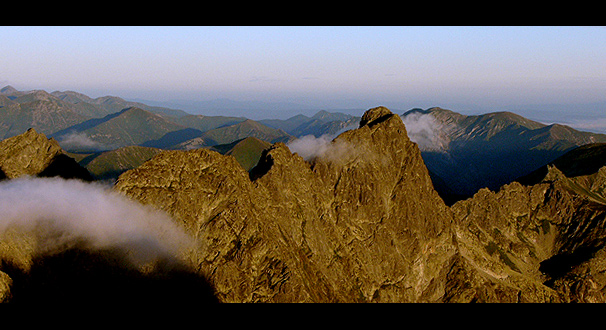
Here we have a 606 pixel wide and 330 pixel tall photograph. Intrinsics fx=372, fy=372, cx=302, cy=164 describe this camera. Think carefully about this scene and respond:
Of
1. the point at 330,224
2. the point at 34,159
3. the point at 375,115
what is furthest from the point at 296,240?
the point at 34,159

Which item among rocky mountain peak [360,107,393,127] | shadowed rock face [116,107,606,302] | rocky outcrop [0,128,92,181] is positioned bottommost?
shadowed rock face [116,107,606,302]

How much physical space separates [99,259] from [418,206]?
Result: 135326 millimetres

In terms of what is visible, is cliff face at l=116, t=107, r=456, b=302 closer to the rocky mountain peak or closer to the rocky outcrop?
the rocky mountain peak

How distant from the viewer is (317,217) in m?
145

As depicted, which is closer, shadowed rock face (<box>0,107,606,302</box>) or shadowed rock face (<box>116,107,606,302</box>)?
shadowed rock face (<box>0,107,606,302</box>)

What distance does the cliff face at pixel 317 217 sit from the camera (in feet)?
311

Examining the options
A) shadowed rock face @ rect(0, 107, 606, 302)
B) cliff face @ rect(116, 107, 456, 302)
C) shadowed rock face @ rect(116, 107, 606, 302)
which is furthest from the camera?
shadowed rock face @ rect(116, 107, 606, 302)

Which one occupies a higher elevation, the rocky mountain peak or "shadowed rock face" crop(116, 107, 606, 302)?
the rocky mountain peak

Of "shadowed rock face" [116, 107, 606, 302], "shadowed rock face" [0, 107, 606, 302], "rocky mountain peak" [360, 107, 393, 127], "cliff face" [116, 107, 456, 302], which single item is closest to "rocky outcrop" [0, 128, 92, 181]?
"shadowed rock face" [0, 107, 606, 302]

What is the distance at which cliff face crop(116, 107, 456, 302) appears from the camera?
9494 cm

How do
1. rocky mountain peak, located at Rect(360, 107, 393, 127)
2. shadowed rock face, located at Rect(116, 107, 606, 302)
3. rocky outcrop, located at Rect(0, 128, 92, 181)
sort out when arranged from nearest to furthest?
shadowed rock face, located at Rect(116, 107, 606, 302) < rocky outcrop, located at Rect(0, 128, 92, 181) < rocky mountain peak, located at Rect(360, 107, 393, 127)

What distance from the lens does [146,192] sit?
9050cm

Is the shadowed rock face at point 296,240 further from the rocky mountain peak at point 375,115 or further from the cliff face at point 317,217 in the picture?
the rocky mountain peak at point 375,115

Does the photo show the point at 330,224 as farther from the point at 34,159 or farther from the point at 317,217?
the point at 34,159
